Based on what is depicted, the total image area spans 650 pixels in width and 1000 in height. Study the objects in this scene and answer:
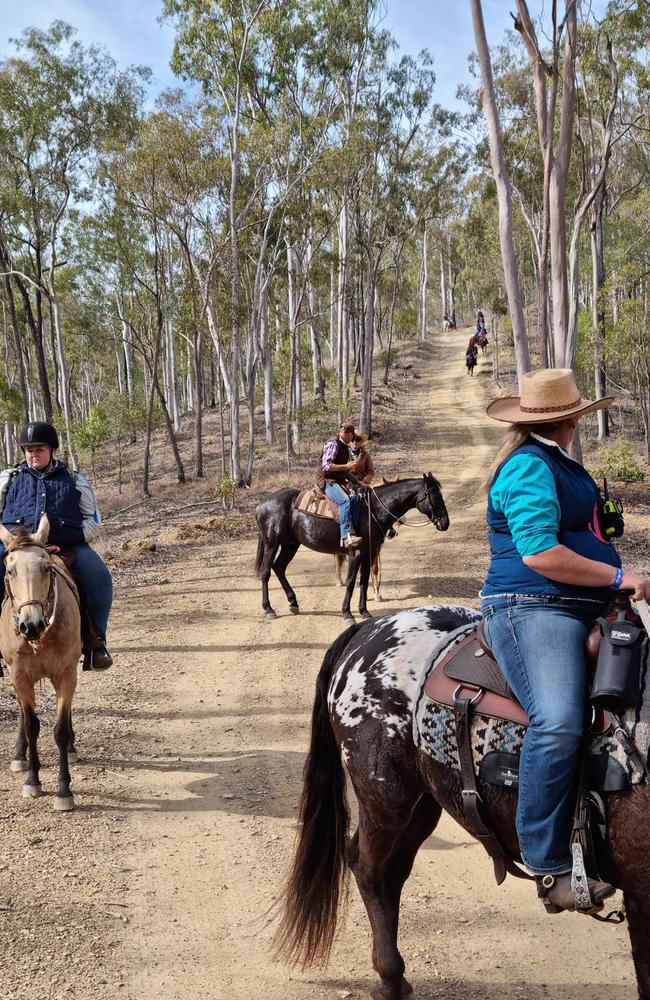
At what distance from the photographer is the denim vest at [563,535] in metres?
2.75

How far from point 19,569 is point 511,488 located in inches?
134

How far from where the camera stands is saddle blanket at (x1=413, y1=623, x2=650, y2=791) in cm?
255

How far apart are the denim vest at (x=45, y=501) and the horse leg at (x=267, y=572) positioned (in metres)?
4.57

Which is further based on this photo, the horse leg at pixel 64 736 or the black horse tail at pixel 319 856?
the horse leg at pixel 64 736

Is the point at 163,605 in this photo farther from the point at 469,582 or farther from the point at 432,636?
the point at 432,636

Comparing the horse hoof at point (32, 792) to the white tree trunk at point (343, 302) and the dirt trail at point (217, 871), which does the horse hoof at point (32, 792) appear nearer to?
the dirt trail at point (217, 871)

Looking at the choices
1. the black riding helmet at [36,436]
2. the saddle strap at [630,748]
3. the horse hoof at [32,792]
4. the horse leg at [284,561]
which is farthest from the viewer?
the horse leg at [284,561]

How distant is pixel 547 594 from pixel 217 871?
284 centimetres

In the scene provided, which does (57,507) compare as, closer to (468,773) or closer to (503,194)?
(468,773)

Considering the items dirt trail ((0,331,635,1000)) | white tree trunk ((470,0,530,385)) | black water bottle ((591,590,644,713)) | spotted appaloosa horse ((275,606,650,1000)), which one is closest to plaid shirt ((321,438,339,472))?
dirt trail ((0,331,635,1000))

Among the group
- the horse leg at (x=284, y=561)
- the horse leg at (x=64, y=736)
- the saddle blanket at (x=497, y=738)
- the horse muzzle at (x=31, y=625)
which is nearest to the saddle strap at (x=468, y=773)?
the saddle blanket at (x=497, y=738)

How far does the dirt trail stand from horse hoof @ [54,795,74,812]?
101 millimetres

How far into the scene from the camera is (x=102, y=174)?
2556cm

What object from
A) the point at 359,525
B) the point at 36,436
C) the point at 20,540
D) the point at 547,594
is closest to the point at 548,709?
the point at 547,594
